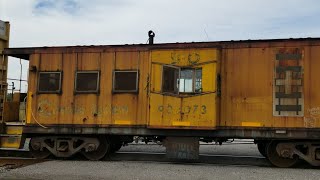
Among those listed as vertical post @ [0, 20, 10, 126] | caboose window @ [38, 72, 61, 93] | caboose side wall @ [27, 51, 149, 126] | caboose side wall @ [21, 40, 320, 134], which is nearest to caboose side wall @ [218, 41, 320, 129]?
caboose side wall @ [21, 40, 320, 134]

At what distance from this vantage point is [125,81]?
11.7 meters

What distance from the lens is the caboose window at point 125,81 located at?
1163 cm

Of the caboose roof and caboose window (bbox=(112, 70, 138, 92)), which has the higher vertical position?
the caboose roof

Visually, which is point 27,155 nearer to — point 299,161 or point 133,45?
point 133,45

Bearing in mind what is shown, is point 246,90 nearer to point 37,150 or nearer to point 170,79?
point 170,79

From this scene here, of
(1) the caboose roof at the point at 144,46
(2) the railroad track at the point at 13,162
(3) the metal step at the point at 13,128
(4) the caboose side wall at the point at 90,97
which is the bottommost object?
(2) the railroad track at the point at 13,162

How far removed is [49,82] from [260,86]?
6416 millimetres

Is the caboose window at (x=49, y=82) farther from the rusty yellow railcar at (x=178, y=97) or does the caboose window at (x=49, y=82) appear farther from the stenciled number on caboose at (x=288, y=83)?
the stenciled number on caboose at (x=288, y=83)

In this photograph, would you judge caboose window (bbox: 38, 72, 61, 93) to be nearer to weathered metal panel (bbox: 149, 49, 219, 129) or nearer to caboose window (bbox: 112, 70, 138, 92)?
caboose window (bbox: 112, 70, 138, 92)

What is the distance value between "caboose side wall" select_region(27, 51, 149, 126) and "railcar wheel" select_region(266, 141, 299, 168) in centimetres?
365

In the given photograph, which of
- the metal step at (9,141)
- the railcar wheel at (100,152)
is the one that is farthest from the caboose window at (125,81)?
the metal step at (9,141)

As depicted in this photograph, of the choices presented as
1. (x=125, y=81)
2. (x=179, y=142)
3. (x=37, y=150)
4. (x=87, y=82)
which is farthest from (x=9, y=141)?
(x=179, y=142)

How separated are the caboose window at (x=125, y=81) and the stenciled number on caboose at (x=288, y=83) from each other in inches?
158

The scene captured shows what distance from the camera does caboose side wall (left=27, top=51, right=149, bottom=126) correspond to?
38.0ft
